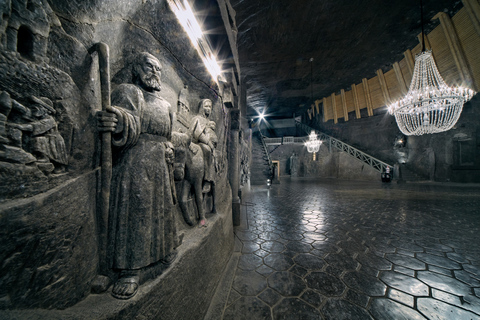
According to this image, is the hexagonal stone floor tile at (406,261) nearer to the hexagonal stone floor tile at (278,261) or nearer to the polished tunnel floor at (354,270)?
the polished tunnel floor at (354,270)

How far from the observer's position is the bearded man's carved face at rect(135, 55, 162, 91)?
54.5 inches

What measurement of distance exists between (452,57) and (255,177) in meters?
11.5

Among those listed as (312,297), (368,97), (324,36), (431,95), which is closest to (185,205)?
(312,297)

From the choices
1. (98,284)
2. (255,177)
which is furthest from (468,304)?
(255,177)

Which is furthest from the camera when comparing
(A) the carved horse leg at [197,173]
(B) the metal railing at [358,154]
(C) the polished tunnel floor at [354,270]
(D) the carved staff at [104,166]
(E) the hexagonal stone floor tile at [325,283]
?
(B) the metal railing at [358,154]

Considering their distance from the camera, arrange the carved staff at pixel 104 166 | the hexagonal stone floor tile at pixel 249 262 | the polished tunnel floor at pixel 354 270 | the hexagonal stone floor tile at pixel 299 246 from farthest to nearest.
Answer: the hexagonal stone floor tile at pixel 299 246 < the hexagonal stone floor tile at pixel 249 262 < the polished tunnel floor at pixel 354 270 < the carved staff at pixel 104 166

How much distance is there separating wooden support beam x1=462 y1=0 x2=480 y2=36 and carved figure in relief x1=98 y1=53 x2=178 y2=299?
1196 cm

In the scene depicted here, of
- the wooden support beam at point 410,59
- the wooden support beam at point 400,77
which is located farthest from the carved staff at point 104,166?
the wooden support beam at point 400,77

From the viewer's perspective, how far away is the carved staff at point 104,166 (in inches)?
44.8

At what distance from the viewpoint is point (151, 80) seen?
142 cm

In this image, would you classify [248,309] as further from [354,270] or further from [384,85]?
[384,85]

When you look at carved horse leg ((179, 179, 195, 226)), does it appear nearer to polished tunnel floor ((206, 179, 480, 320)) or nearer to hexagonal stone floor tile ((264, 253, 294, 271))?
polished tunnel floor ((206, 179, 480, 320))

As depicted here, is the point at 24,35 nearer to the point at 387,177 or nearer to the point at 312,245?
the point at 312,245

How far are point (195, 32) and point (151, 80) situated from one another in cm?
111
